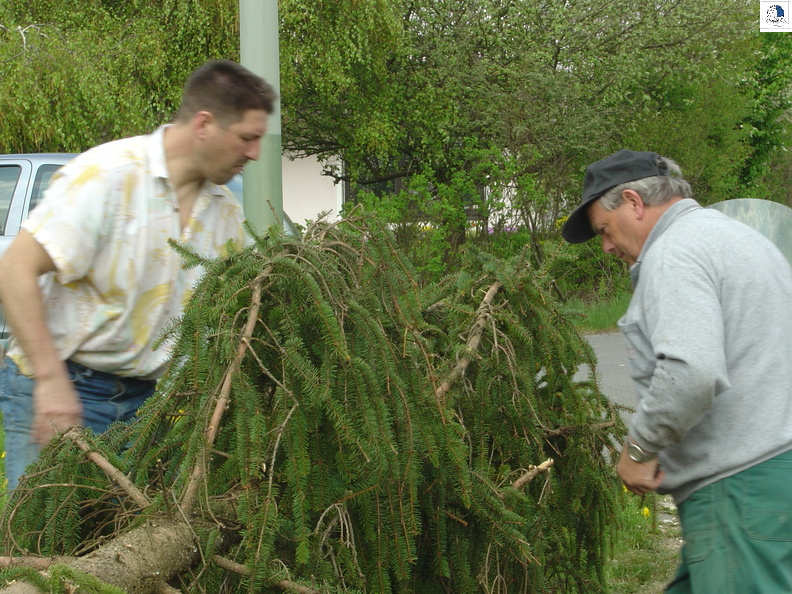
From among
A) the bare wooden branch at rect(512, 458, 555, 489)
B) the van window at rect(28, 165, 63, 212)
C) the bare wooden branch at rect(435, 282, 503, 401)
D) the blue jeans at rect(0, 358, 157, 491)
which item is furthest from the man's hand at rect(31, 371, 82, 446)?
the van window at rect(28, 165, 63, 212)

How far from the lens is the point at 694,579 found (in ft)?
7.69

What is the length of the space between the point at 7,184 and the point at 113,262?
607 centimetres

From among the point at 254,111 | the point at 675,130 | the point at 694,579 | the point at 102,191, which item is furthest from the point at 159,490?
the point at 675,130

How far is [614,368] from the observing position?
968cm

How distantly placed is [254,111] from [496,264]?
108 centimetres

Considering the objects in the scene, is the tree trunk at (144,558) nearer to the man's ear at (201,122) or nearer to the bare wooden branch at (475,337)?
the bare wooden branch at (475,337)

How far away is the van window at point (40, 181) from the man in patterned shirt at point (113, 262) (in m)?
5.58

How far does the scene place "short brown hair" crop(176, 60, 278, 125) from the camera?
2.76 meters

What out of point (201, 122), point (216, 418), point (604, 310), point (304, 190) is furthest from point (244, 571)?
point (304, 190)

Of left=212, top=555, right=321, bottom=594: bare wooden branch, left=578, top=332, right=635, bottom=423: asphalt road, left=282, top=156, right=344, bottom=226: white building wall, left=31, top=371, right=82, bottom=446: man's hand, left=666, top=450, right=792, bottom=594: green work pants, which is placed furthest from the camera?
left=282, top=156, right=344, bottom=226: white building wall

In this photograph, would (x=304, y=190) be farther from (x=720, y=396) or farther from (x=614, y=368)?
(x=720, y=396)

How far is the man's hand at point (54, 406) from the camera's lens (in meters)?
2.45

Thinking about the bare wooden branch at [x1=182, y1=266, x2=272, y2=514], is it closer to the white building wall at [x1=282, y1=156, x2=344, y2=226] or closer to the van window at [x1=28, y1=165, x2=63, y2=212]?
the van window at [x1=28, y1=165, x2=63, y2=212]

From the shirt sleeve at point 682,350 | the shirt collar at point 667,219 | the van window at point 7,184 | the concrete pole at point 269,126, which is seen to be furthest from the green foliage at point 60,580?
the van window at point 7,184
